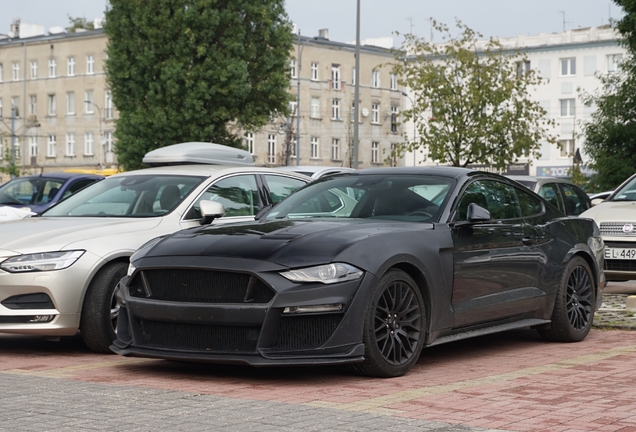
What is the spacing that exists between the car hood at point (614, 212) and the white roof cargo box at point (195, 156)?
557cm

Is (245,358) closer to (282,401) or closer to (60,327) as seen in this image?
(282,401)

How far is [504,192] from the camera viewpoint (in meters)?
9.60

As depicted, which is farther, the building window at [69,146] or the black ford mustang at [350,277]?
the building window at [69,146]

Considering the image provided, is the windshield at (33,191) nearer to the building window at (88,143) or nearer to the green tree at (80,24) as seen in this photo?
the building window at (88,143)

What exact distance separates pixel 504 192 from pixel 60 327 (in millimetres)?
3693

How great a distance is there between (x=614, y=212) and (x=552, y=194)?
8.59 feet

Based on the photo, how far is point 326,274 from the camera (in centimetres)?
742

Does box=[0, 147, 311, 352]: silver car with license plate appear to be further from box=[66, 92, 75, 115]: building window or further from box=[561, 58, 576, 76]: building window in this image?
box=[561, 58, 576, 76]: building window

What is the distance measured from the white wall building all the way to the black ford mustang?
80065 mm

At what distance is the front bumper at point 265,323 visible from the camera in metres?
7.33

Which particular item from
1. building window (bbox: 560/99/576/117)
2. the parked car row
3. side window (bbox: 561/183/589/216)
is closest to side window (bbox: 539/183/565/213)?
side window (bbox: 561/183/589/216)

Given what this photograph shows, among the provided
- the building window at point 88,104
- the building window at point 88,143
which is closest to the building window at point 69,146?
the building window at point 88,143

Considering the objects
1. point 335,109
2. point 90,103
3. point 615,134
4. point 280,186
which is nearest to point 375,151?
point 335,109

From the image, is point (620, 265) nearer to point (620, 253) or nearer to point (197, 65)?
point (620, 253)
